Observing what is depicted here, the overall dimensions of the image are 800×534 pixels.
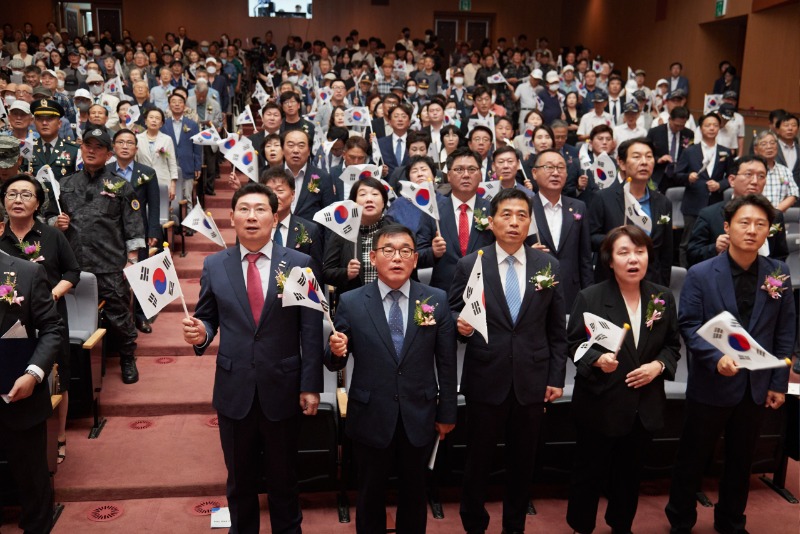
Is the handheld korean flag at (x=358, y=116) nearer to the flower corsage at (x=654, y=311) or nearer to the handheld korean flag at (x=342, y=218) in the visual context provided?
the handheld korean flag at (x=342, y=218)

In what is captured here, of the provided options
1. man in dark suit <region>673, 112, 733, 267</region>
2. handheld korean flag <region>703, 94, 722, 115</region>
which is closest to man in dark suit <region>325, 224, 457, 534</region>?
man in dark suit <region>673, 112, 733, 267</region>

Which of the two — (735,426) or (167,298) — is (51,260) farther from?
(735,426)

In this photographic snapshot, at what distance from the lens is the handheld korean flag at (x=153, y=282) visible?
295cm

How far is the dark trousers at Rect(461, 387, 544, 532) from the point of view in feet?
11.0

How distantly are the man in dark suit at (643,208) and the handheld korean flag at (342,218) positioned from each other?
5.31ft

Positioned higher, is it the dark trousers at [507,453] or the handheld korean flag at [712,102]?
the handheld korean flag at [712,102]

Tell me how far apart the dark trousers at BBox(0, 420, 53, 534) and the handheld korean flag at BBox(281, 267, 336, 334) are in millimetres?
1261

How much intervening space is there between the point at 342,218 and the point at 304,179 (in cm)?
151

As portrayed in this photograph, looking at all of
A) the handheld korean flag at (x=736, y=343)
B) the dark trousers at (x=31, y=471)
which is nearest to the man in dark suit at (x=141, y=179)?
the dark trousers at (x=31, y=471)

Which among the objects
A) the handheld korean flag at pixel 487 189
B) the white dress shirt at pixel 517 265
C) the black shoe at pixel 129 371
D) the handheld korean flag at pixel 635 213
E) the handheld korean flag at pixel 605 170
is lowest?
the black shoe at pixel 129 371

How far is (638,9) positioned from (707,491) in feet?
47.9

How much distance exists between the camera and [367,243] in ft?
13.7

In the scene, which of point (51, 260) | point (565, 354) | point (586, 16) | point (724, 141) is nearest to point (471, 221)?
point (565, 354)

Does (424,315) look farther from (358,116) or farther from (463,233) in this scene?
(358,116)
